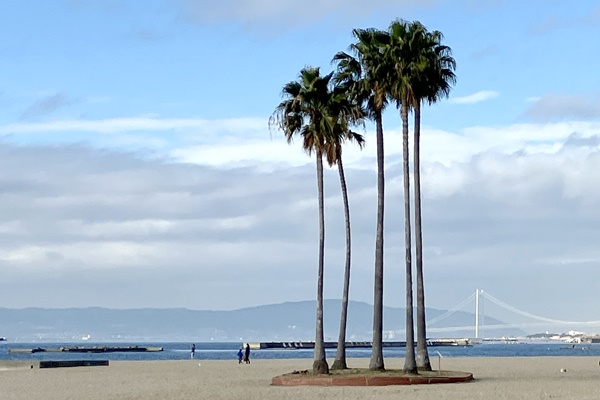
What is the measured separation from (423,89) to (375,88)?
5.85 ft

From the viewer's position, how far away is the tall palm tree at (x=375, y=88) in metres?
42.9

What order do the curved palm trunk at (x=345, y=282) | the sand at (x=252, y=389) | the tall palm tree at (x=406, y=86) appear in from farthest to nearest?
the curved palm trunk at (x=345, y=282)
the tall palm tree at (x=406, y=86)
the sand at (x=252, y=389)

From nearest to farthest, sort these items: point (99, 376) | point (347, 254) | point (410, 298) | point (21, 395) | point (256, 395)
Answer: point (256, 395)
point (21, 395)
point (410, 298)
point (347, 254)
point (99, 376)

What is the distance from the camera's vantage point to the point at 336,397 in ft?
114

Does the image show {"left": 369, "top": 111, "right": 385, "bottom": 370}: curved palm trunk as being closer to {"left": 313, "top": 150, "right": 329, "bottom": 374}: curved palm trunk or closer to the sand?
{"left": 313, "top": 150, "right": 329, "bottom": 374}: curved palm trunk

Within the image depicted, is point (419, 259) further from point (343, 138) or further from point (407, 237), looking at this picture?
point (343, 138)

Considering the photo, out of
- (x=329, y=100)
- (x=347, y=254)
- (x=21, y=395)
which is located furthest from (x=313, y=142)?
(x=21, y=395)

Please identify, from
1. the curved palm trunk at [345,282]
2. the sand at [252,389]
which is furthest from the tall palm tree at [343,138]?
the sand at [252,389]

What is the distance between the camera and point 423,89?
4328 cm

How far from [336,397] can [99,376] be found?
2436cm

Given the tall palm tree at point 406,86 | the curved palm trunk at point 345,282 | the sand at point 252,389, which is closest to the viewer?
the sand at point 252,389

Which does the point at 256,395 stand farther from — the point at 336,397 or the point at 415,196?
the point at 415,196

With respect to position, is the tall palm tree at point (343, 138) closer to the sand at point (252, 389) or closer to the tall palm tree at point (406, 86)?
the tall palm tree at point (406, 86)

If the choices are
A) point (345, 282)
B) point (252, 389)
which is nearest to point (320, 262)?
point (345, 282)
